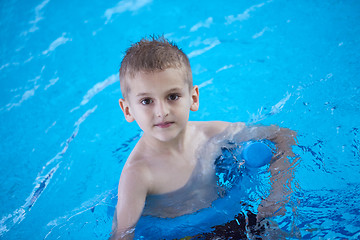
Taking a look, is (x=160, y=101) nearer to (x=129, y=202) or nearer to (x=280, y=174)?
(x=129, y=202)

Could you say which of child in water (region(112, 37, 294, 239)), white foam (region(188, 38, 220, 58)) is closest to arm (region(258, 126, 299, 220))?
child in water (region(112, 37, 294, 239))

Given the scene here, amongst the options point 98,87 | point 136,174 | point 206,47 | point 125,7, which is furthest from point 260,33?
point 136,174

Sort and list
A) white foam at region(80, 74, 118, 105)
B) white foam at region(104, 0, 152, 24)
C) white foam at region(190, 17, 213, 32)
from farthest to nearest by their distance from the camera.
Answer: white foam at region(104, 0, 152, 24) < white foam at region(190, 17, 213, 32) < white foam at region(80, 74, 118, 105)

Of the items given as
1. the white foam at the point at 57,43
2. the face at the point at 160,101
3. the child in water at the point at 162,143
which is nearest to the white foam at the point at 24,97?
the white foam at the point at 57,43

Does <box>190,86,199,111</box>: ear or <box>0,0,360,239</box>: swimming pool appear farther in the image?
<box>0,0,360,239</box>: swimming pool

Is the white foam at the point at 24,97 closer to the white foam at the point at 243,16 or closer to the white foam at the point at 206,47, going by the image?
the white foam at the point at 206,47

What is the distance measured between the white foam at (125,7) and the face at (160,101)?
3387 millimetres

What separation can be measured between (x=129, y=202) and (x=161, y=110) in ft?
1.78

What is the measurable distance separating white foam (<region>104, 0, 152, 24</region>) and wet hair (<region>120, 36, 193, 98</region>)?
317cm

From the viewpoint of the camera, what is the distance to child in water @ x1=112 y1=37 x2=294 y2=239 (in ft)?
6.73

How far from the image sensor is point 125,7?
5.30 m

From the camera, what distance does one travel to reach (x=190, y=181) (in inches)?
93.4

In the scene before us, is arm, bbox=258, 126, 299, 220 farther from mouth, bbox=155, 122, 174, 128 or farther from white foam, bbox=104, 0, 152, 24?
white foam, bbox=104, 0, 152, 24

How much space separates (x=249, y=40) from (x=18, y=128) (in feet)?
9.54
